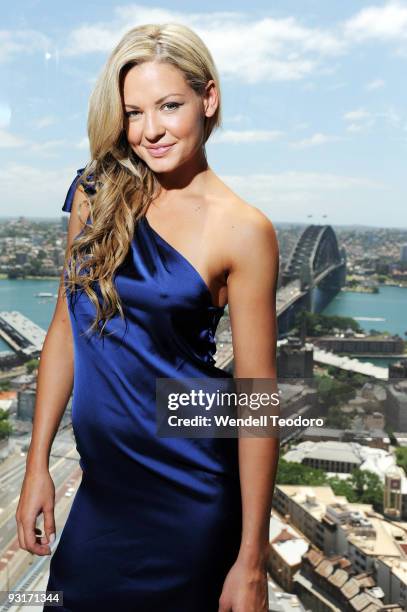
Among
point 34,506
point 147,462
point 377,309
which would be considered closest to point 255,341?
point 147,462

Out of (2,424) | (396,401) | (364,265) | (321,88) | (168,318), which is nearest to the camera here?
(168,318)

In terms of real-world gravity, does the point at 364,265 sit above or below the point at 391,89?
below

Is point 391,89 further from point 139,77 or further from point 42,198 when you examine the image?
point 139,77

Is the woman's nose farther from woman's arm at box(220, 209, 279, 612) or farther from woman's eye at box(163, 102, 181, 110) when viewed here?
woman's arm at box(220, 209, 279, 612)

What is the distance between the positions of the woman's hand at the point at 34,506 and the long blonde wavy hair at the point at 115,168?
0.60 feet

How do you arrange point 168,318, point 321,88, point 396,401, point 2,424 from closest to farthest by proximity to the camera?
point 168,318
point 2,424
point 396,401
point 321,88

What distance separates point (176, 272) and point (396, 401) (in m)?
2.13

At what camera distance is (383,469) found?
2643mm

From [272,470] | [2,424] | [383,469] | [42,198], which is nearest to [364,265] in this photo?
[383,469]

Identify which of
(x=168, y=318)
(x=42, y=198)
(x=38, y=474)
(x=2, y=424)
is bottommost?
(x=2, y=424)

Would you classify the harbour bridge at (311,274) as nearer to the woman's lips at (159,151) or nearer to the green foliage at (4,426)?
the green foliage at (4,426)

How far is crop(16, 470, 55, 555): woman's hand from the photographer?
0.69 m

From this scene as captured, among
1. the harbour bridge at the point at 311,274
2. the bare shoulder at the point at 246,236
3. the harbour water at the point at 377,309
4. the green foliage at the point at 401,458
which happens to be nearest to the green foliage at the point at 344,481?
the green foliage at the point at 401,458
